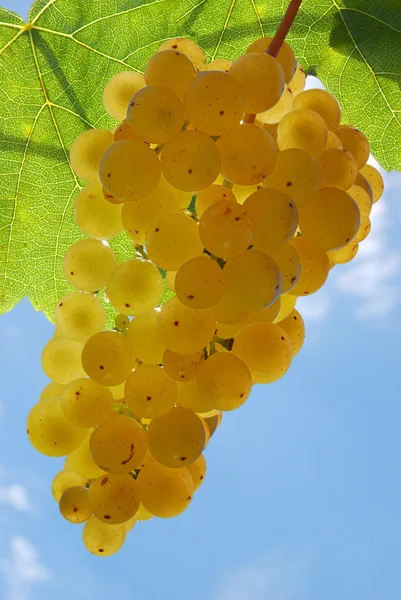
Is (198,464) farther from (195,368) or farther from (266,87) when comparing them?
(266,87)

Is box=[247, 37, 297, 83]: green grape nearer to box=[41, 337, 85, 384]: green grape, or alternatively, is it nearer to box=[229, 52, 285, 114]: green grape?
box=[229, 52, 285, 114]: green grape

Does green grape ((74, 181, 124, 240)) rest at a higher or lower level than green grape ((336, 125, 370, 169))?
lower

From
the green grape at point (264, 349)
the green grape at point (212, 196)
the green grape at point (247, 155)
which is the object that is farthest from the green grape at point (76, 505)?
the green grape at point (247, 155)

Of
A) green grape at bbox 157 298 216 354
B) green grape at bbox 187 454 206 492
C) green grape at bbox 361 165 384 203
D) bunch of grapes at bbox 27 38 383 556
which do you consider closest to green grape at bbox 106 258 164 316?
bunch of grapes at bbox 27 38 383 556

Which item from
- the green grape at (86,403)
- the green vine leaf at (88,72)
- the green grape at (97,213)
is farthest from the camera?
the green vine leaf at (88,72)

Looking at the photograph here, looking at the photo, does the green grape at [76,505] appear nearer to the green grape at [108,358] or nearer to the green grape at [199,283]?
the green grape at [108,358]

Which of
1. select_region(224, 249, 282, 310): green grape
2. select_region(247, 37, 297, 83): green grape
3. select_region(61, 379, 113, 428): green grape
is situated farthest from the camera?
select_region(247, 37, 297, 83): green grape

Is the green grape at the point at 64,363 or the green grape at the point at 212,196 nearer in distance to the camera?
the green grape at the point at 212,196
